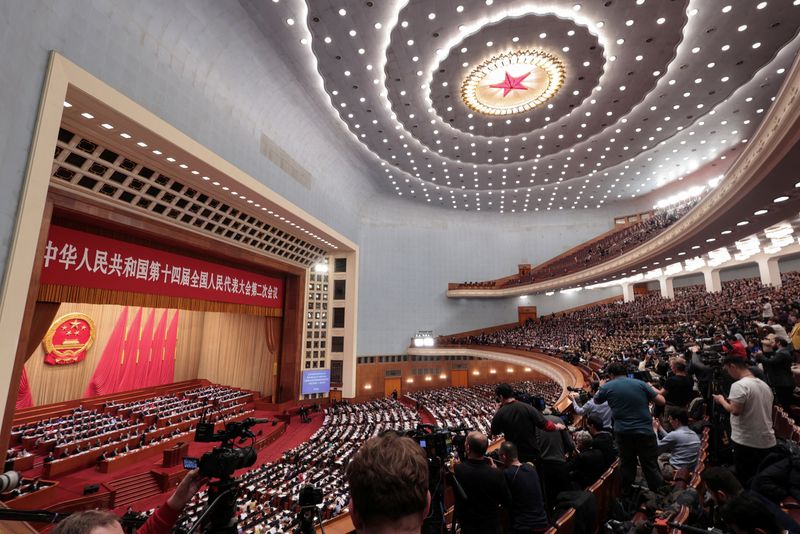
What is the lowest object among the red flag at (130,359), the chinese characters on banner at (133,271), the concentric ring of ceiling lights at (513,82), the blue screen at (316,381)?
the blue screen at (316,381)

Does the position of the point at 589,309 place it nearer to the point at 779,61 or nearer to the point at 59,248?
the point at 779,61

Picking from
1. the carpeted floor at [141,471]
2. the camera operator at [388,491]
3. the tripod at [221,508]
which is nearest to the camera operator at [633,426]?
the camera operator at [388,491]

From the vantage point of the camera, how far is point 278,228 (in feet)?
46.8

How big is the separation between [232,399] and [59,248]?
9.22 meters

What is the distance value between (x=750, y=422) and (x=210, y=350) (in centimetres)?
2160

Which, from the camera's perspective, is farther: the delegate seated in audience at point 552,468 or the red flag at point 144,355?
the red flag at point 144,355

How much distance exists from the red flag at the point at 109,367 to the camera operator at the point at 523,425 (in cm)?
1741

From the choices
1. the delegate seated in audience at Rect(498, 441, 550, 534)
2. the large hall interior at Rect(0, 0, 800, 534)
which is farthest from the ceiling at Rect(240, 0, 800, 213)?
the delegate seated in audience at Rect(498, 441, 550, 534)

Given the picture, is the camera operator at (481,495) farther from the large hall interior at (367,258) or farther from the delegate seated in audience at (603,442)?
the delegate seated in audience at (603,442)

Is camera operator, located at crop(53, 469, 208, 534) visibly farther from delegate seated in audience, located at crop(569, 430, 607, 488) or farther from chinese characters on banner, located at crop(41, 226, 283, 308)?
chinese characters on banner, located at crop(41, 226, 283, 308)

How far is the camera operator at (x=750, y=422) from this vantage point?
2.88 meters

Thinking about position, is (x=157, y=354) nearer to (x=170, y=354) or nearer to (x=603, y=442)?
(x=170, y=354)

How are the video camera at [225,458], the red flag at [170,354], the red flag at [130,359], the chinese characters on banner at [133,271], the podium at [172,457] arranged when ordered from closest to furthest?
the video camera at [225,458]
the chinese characters on banner at [133,271]
the podium at [172,457]
the red flag at [130,359]
the red flag at [170,354]

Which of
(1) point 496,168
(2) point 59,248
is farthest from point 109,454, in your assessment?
(1) point 496,168
